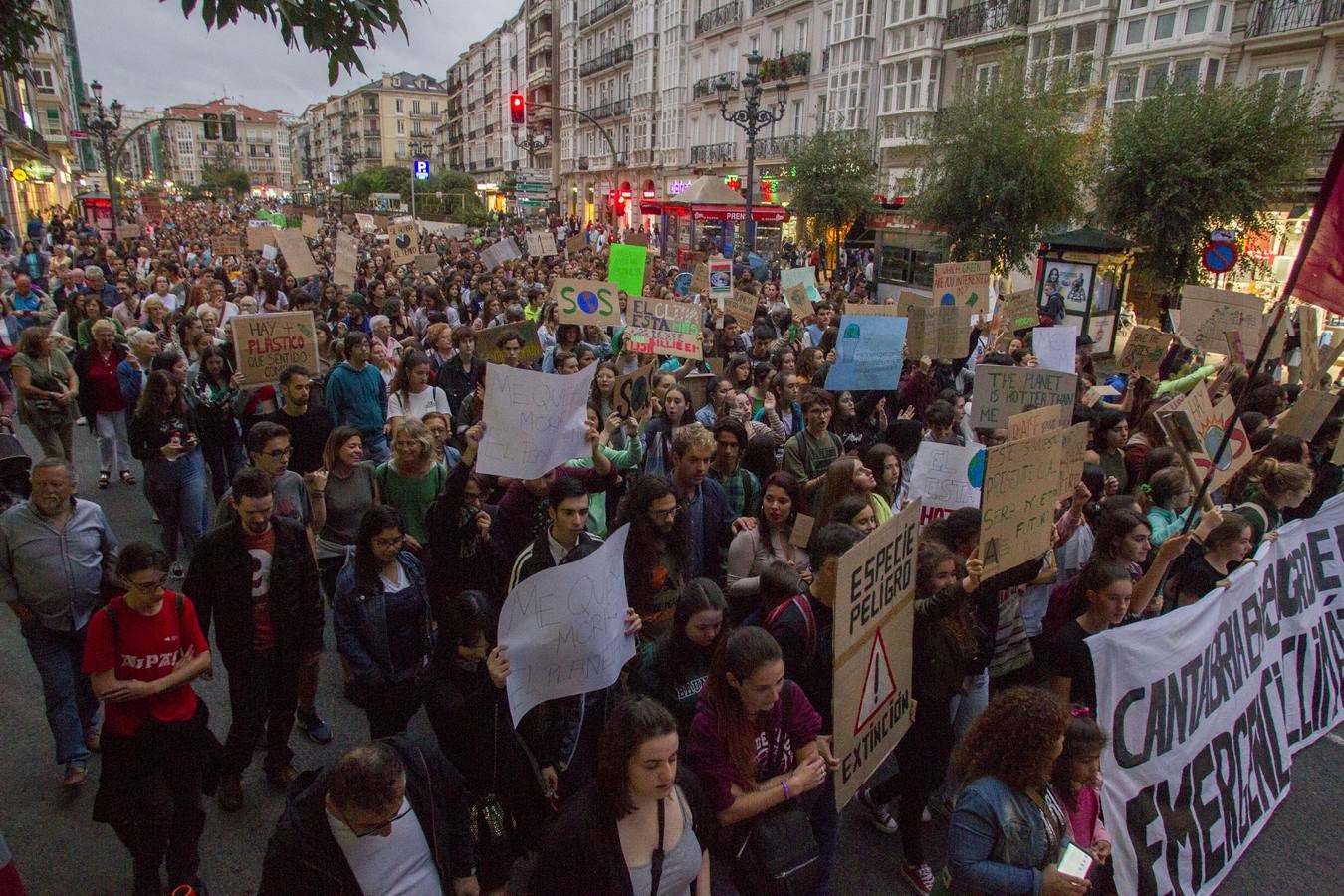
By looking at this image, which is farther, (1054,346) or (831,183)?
(831,183)

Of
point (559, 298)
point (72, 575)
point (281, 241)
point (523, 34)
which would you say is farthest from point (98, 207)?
point (523, 34)

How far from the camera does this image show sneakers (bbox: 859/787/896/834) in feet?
14.1

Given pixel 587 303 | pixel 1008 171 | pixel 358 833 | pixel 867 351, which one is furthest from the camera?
pixel 1008 171

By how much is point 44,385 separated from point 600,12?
207ft

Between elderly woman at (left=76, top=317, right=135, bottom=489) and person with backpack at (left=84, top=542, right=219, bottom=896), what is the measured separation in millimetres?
5027

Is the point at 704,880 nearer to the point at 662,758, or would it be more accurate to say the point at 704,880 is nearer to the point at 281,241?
the point at 662,758

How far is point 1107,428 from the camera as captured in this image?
20.7ft

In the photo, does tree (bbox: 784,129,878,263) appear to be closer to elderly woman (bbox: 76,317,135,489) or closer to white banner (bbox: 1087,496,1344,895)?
elderly woman (bbox: 76,317,135,489)

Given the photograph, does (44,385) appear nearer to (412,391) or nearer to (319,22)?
(412,391)

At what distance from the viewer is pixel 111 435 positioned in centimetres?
827

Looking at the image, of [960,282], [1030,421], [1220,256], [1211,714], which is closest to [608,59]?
[960,282]

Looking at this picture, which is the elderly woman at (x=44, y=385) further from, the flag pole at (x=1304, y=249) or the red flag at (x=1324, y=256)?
the red flag at (x=1324, y=256)

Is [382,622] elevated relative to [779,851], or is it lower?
elevated

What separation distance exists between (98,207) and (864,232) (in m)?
28.7
